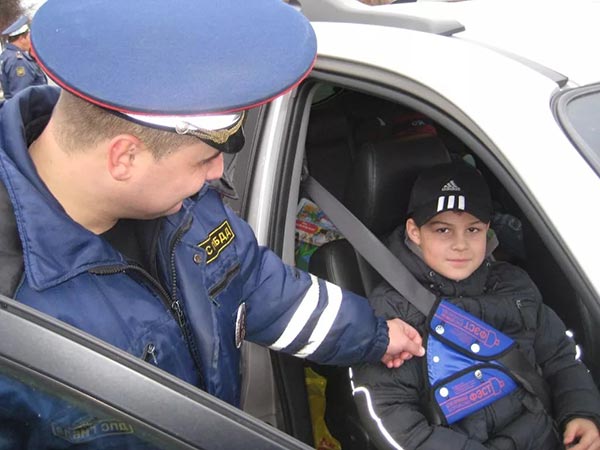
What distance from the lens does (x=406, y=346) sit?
5.42 ft

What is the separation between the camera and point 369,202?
1915 mm

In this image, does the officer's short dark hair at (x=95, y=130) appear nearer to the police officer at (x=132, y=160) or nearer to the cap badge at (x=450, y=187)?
the police officer at (x=132, y=160)

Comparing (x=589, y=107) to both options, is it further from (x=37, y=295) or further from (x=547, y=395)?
(x=37, y=295)

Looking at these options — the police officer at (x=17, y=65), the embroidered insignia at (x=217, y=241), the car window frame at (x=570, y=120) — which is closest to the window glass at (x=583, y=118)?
the car window frame at (x=570, y=120)

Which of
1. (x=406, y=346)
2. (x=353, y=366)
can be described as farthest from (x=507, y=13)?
(x=353, y=366)

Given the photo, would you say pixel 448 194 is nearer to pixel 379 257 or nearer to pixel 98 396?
pixel 379 257

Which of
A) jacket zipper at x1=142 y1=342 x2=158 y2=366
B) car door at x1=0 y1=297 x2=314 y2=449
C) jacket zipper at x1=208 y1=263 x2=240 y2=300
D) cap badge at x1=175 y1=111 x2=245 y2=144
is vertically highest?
cap badge at x1=175 y1=111 x2=245 y2=144

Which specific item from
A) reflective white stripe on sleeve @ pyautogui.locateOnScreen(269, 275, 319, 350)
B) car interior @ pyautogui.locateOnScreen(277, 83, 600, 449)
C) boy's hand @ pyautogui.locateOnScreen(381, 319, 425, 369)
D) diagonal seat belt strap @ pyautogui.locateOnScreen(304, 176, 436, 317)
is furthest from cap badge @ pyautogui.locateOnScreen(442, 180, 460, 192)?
reflective white stripe on sleeve @ pyautogui.locateOnScreen(269, 275, 319, 350)

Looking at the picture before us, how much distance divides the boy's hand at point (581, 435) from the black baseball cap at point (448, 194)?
563mm

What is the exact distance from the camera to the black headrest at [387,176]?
1.90 m

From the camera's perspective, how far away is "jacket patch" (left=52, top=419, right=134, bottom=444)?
3.04 ft

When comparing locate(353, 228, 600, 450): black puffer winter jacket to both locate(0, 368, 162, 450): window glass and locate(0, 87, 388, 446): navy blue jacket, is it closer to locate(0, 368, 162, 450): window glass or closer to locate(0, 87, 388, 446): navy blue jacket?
locate(0, 87, 388, 446): navy blue jacket

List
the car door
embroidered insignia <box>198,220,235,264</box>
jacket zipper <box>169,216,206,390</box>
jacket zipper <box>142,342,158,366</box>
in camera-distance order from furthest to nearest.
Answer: embroidered insignia <box>198,220,235,264</box>, jacket zipper <box>169,216,206,390</box>, jacket zipper <box>142,342,158,366</box>, the car door

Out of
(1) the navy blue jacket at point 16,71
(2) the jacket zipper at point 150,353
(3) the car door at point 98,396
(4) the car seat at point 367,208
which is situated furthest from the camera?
(1) the navy blue jacket at point 16,71
